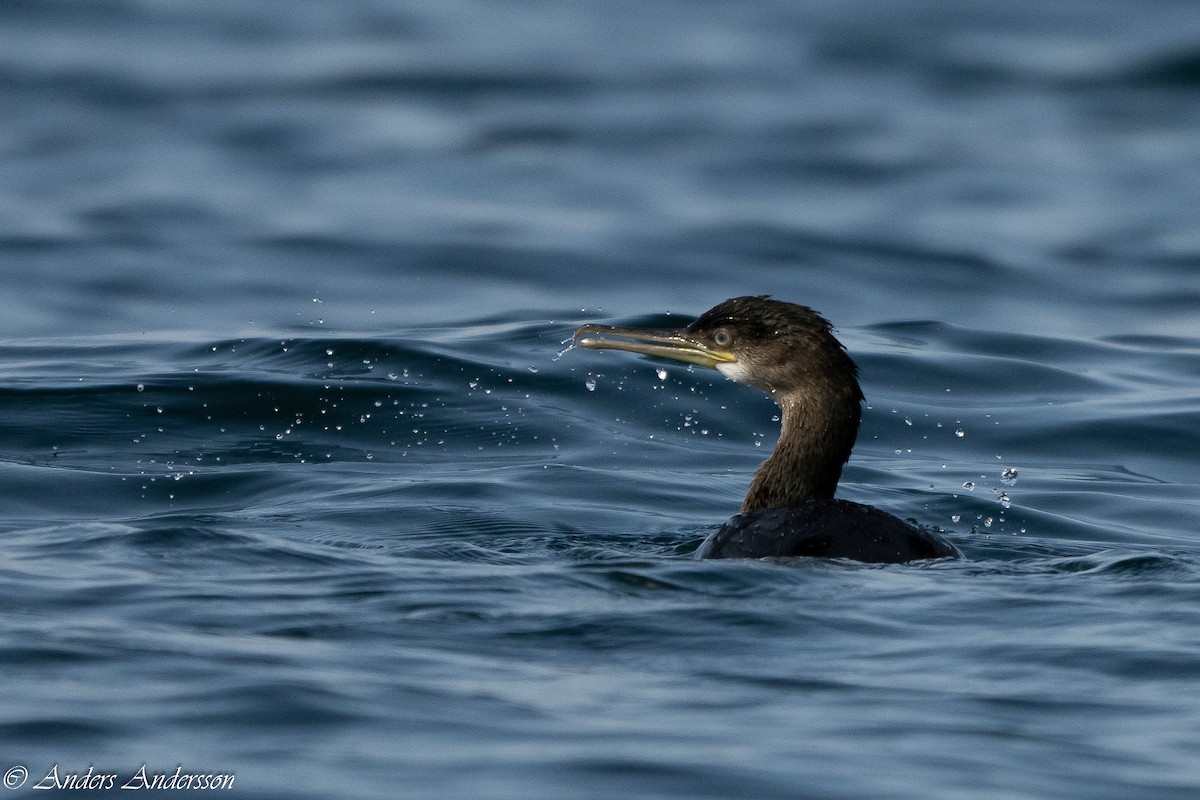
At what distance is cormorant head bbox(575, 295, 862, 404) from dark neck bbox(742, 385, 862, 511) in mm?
54

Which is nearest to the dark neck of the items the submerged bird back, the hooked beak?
the hooked beak

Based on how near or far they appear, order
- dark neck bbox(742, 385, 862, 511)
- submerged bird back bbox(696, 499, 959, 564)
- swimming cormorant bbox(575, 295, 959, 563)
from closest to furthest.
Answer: submerged bird back bbox(696, 499, 959, 564), swimming cormorant bbox(575, 295, 959, 563), dark neck bbox(742, 385, 862, 511)

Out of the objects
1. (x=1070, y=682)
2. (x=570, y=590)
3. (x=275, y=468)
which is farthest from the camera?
(x=275, y=468)

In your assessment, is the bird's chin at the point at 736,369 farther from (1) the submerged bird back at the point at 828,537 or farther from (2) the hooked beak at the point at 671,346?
(1) the submerged bird back at the point at 828,537

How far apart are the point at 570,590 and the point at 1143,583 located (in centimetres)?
196

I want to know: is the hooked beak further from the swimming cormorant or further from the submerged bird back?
the submerged bird back

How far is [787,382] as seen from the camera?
823 centimetres

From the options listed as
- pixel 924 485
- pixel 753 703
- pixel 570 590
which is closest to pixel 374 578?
pixel 570 590

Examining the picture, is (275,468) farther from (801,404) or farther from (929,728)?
(929,728)

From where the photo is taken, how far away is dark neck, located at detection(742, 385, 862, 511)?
26.5 feet

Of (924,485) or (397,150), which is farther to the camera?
(397,150)

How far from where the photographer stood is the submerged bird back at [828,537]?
695 centimetres

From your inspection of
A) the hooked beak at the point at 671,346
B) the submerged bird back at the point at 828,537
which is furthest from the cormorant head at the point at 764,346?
the submerged bird back at the point at 828,537

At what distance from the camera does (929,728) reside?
5199 mm
